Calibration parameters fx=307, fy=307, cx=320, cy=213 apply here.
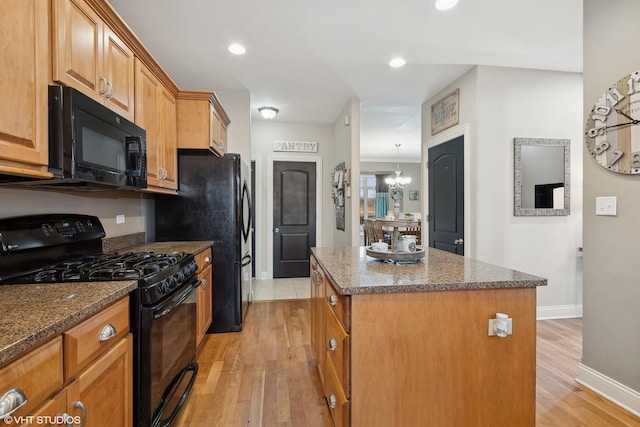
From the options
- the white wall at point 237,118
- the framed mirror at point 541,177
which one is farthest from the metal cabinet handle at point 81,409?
the framed mirror at point 541,177

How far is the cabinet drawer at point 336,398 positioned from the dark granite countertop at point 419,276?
0.48m

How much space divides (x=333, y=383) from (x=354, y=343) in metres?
0.40

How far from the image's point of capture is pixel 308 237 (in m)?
5.31

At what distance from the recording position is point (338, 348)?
1438mm

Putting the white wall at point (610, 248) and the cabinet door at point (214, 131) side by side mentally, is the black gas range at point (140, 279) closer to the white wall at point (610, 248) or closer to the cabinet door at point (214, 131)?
the cabinet door at point (214, 131)

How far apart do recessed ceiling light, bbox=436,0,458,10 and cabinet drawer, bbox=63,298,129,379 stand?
2618mm

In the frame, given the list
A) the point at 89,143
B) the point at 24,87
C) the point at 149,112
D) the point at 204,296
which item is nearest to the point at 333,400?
the point at 204,296

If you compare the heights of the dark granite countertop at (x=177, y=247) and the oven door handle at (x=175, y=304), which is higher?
the dark granite countertop at (x=177, y=247)

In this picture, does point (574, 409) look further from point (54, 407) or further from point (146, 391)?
point (54, 407)

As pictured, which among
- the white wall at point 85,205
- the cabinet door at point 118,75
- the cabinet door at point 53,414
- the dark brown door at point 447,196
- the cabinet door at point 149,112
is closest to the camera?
the cabinet door at point 53,414

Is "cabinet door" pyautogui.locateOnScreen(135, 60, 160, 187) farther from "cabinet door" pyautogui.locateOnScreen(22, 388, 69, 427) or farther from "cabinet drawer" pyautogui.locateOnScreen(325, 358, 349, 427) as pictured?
"cabinet drawer" pyautogui.locateOnScreen(325, 358, 349, 427)

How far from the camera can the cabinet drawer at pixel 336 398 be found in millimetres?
1304

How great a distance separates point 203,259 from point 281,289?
2163 mm

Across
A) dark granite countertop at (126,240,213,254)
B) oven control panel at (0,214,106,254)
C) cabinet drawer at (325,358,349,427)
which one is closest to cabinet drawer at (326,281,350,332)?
cabinet drawer at (325,358,349,427)
